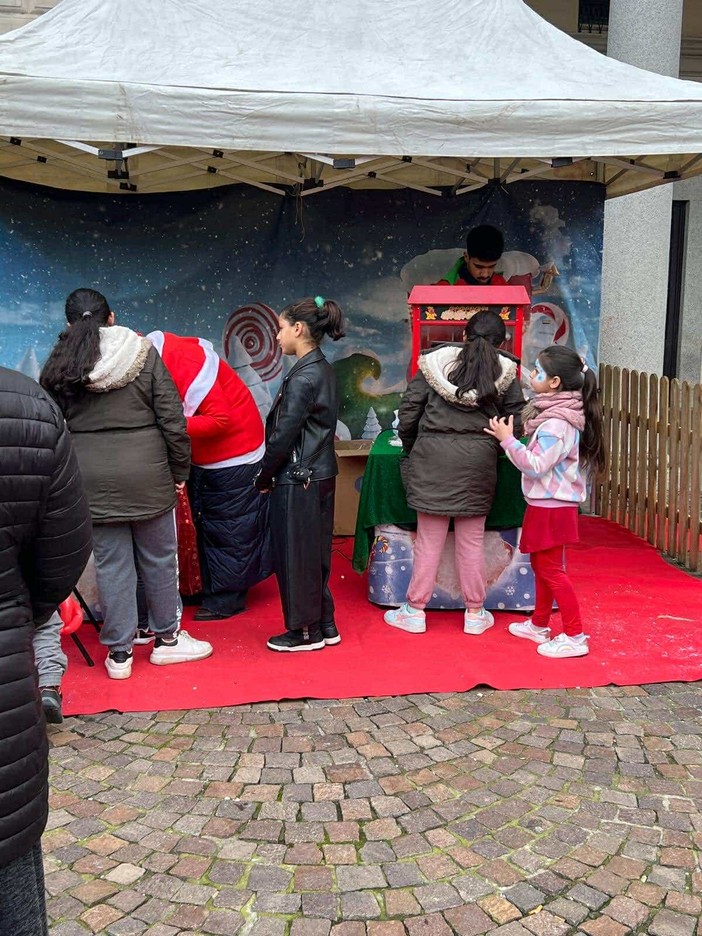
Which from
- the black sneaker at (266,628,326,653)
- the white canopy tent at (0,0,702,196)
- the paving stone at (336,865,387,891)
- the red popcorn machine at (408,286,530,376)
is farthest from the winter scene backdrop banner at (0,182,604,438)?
the paving stone at (336,865,387,891)

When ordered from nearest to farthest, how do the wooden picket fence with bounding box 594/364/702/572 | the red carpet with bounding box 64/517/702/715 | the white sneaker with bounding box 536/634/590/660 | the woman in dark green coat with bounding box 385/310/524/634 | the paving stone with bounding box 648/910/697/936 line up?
the paving stone with bounding box 648/910/697/936, the red carpet with bounding box 64/517/702/715, the white sneaker with bounding box 536/634/590/660, the woman in dark green coat with bounding box 385/310/524/634, the wooden picket fence with bounding box 594/364/702/572

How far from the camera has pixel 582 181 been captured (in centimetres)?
653

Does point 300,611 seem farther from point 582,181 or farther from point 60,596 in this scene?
point 582,181

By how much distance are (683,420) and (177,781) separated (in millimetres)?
4014

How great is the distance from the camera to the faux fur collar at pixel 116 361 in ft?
12.0

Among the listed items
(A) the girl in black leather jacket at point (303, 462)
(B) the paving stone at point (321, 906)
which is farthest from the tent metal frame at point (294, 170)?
(B) the paving stone at point (321, 906)

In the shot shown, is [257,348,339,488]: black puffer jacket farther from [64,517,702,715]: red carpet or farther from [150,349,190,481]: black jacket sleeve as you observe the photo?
[64,517,702,715]: red carpet

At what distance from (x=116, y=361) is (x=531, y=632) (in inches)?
95.5

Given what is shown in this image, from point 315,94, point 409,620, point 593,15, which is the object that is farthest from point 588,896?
point 593,15

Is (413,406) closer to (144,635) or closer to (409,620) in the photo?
(409,620)

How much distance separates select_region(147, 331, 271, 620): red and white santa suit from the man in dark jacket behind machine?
2.60 metres

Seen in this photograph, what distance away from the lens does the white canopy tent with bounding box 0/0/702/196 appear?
4297 millimetres

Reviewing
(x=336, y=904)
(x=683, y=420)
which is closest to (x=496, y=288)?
(x=683, y=420)

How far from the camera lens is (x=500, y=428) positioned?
4.13 meters
